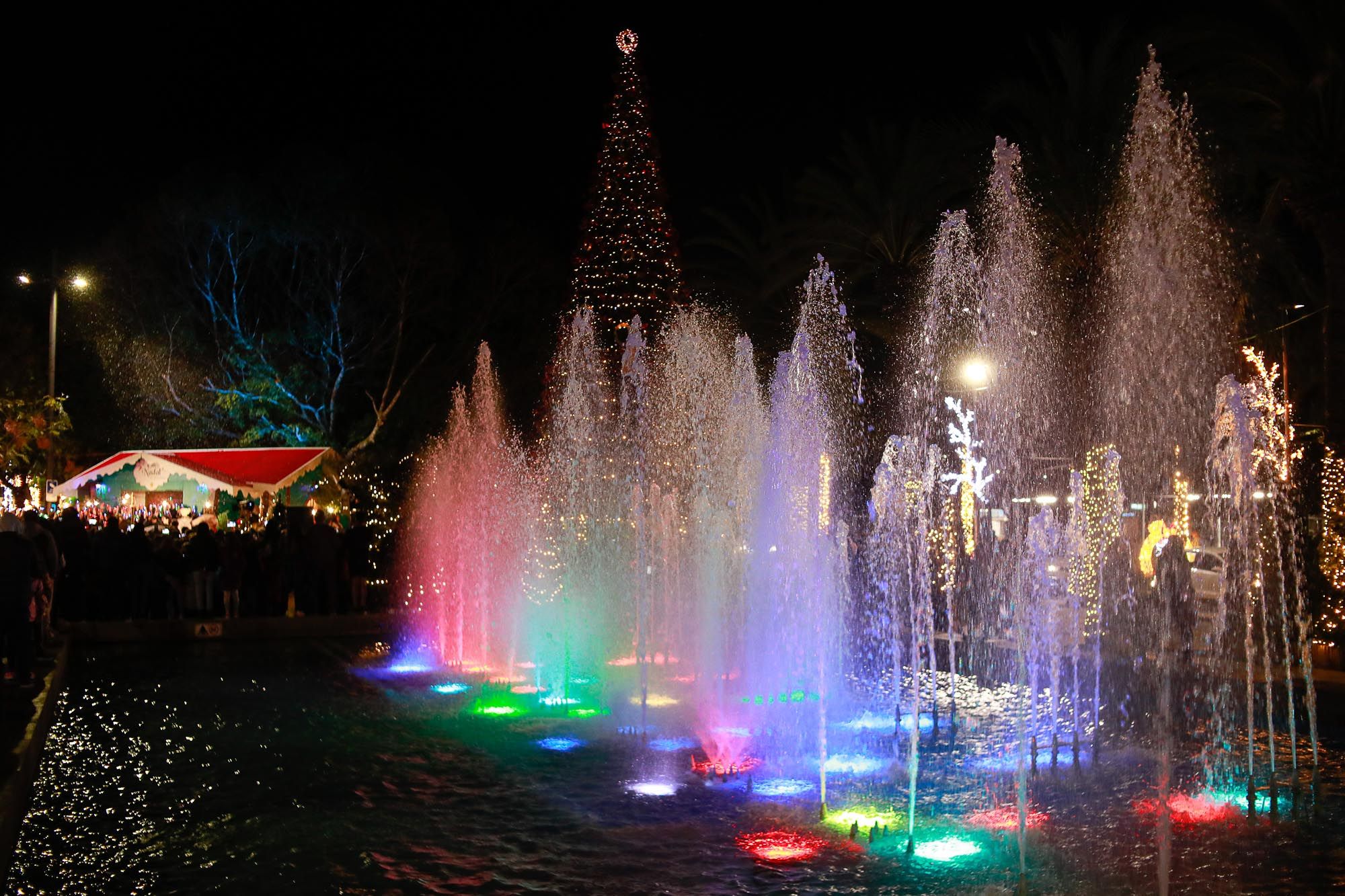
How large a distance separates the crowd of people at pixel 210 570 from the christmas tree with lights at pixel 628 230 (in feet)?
32.1

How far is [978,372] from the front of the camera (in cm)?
2400

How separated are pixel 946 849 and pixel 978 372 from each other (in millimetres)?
17829

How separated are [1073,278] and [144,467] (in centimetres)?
2001

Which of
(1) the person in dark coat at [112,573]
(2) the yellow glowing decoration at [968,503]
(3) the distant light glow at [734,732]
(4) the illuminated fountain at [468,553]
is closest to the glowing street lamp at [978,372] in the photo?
(2) the yellow glowing decoration at [968,503]

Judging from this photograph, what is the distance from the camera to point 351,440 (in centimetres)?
3428

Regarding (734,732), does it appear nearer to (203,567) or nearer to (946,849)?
(946,849)

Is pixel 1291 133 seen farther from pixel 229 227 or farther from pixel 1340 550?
pixel 229 227

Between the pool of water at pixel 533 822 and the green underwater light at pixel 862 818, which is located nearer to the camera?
the pool of water at pixel 533 822

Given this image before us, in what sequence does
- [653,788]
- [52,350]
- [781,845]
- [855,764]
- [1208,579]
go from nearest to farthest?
[781,845] → [653,788] → [855,764] → [1208,579] → [52,350]

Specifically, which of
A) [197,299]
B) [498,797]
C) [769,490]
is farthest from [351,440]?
[498,797]

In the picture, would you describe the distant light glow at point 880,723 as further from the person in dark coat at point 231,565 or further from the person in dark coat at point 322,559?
the person in dark coat at point 231,565

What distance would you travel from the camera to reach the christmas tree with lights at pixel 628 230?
26.6m

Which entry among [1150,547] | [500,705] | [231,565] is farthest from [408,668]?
[1150,547]

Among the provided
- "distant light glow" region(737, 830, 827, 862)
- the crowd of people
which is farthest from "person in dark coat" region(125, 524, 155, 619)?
"distant light glow" region(737, 830, 827, 862)
